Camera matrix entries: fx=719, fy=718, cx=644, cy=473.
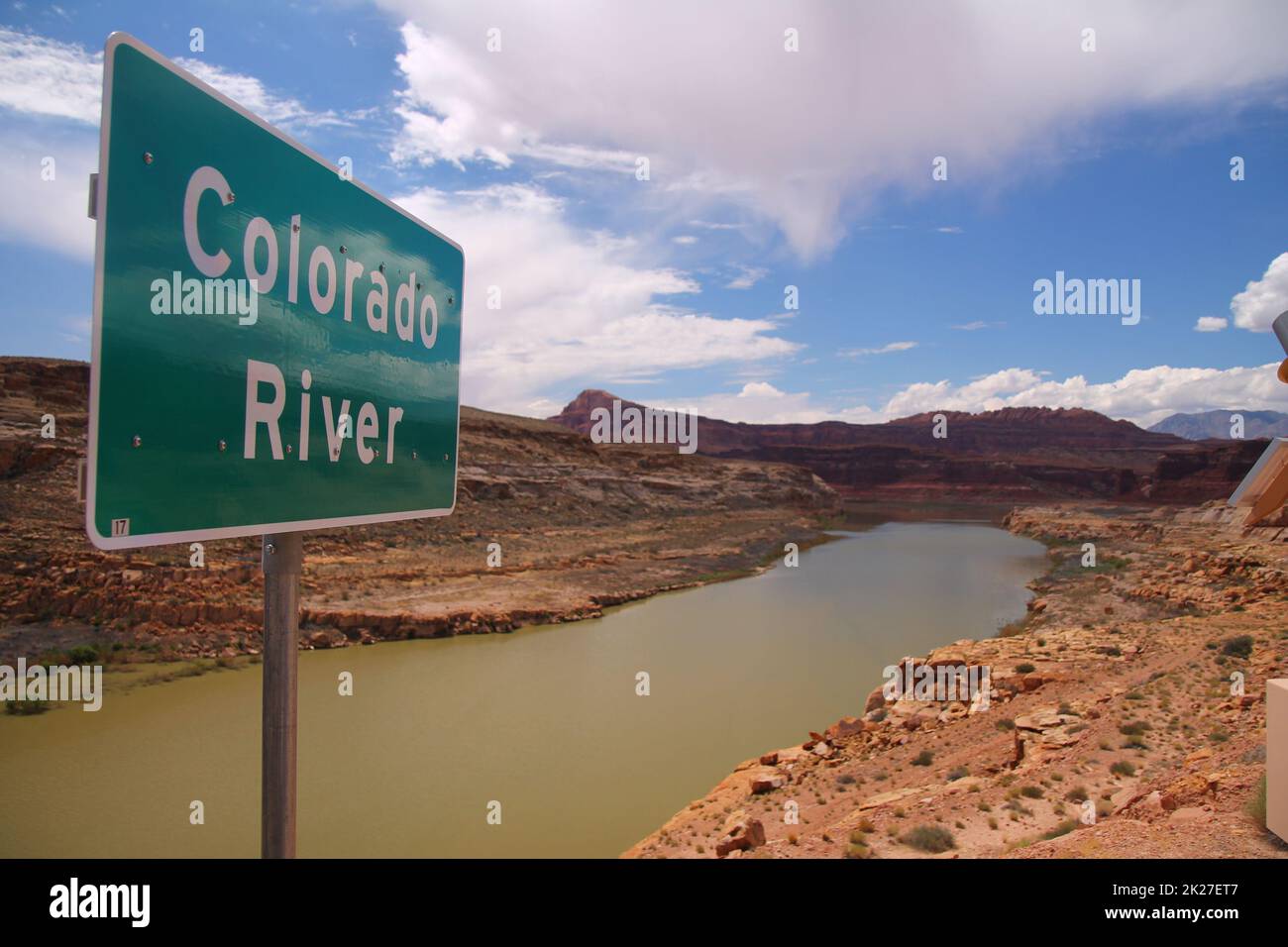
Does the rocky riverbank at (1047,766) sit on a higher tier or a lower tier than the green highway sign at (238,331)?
lower

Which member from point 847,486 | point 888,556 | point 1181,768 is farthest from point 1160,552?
point 847,486

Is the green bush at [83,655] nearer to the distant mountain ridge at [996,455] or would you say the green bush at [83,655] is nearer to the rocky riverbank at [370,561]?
the rocky riverbank at [370,561]

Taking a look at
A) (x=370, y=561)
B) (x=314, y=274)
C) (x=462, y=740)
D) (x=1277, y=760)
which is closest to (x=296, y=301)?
(x=314, y=274)

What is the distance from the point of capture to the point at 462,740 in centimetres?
956

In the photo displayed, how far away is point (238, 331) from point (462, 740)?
376 inches

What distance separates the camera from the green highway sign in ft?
2.65

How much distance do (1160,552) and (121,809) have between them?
94.3ft

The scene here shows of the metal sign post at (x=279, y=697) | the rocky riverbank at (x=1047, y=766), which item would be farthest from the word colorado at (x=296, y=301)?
the rocky riverbank at (x=1047, y=766)

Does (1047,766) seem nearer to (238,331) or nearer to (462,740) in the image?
(462,740)

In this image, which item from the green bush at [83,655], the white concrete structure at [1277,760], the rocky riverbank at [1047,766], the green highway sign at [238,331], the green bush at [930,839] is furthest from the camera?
the green bush at [83,655]

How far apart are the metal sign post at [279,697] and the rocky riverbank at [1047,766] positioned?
3.64 m

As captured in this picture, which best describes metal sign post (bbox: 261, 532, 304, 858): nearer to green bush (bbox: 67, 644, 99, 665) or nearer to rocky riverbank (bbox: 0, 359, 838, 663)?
rocky riverbank (bbox: 0, 359, 838, 663)

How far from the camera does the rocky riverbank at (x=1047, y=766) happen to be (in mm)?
4074
